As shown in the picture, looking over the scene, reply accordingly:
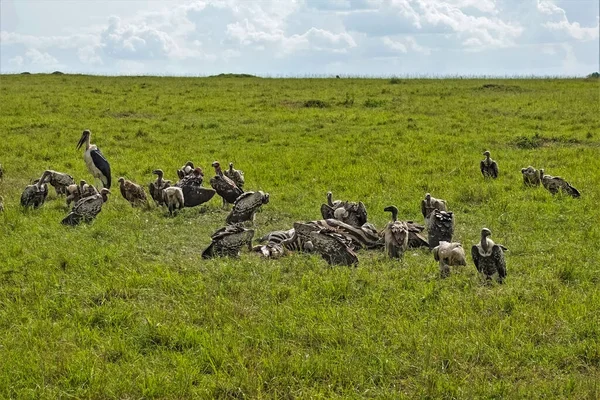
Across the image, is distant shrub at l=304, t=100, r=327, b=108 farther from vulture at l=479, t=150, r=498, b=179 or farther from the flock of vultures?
the flock of vultures

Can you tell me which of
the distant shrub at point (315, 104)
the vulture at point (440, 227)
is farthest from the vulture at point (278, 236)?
the distant shrub at point (315, 104)

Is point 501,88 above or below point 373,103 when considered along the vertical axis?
above

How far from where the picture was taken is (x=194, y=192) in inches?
470

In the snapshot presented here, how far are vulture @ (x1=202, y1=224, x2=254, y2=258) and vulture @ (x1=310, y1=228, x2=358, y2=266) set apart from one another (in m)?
0.95

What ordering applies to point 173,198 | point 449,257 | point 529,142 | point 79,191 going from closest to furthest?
point 449,257, point 173,198, point 79,191, point 529,142

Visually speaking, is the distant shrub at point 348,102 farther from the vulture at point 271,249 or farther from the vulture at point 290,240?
the vulture at point 271,249

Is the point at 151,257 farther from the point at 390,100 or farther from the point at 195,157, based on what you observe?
the point at 390,100

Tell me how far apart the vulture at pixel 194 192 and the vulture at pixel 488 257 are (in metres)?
5.71

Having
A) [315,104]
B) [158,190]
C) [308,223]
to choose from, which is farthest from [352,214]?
[315,104]

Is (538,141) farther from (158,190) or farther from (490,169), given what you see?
(158,190)

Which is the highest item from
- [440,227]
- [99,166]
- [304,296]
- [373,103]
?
[373,103]

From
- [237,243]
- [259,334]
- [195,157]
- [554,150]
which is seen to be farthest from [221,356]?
[554,150]

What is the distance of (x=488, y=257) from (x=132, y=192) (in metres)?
6.92

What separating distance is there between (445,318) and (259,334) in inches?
74.3
